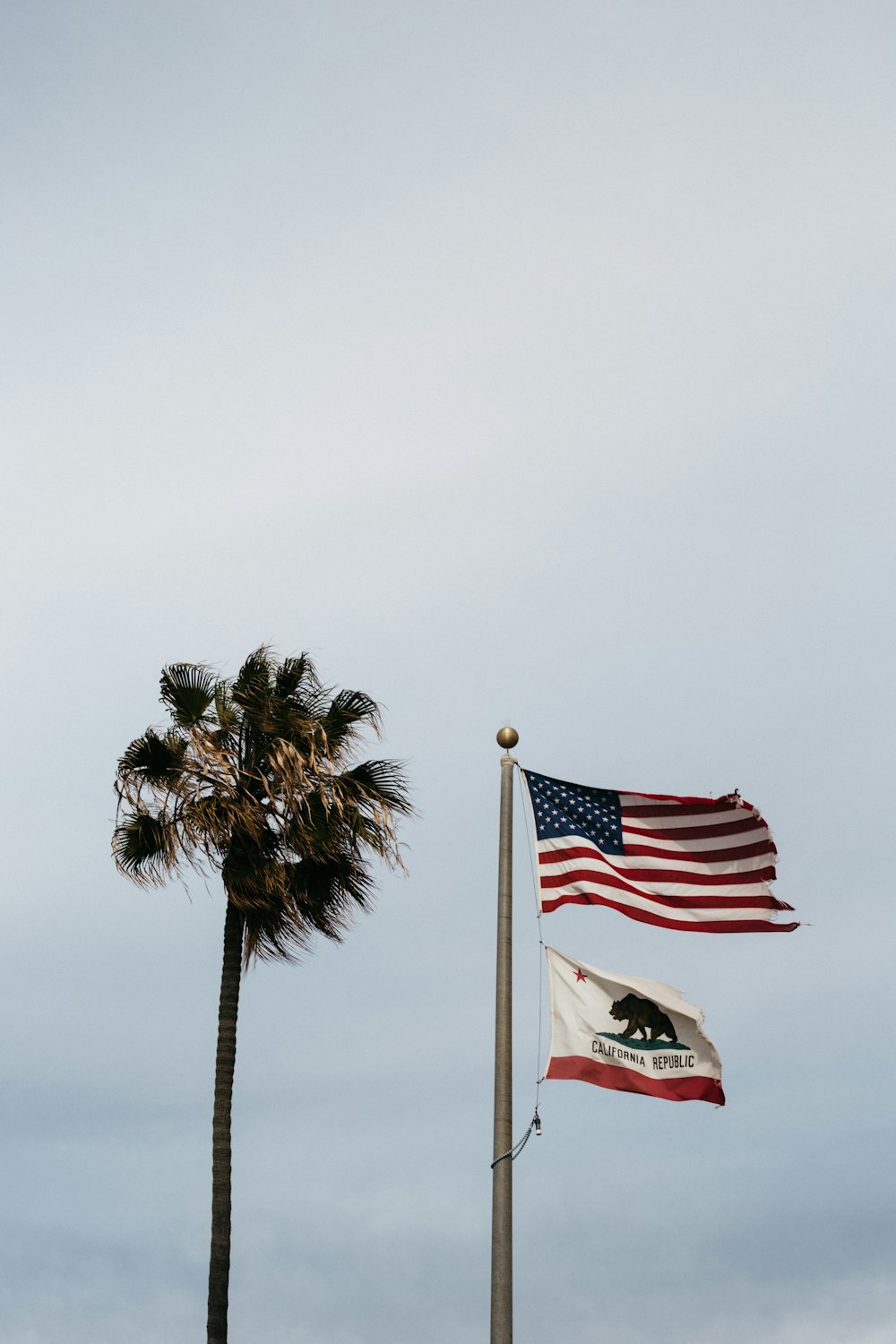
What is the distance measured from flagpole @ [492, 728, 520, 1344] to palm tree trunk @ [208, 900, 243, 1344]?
9.44 meters

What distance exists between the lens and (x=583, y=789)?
48.8ft

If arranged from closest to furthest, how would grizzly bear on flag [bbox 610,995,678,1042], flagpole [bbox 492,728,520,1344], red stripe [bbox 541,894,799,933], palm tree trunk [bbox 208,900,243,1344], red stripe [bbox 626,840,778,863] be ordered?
flagpole [bbox 492,728,520,1344]
grizzly bear on flag [bbox 610,995,678,1042]
red stripe [bbox 541,894,799,933]
red stripe [bbox 626,840,778,863]
palm tree trunk [bbox 208,900,243,1344]

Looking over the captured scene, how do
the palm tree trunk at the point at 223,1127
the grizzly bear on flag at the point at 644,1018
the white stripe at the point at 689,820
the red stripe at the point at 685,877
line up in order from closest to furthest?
the grizzly bear on flag at the point at 644,1018 → the red stripe at the point at 685,877 → the white stripe at the point at 689,820 → the palm tree trunk at the point at 223,1127

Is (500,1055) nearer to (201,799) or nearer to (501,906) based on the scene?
(501,906)

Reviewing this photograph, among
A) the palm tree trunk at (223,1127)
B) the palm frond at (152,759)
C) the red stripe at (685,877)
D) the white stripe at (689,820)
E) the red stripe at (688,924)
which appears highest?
the palm frond at (152,759)

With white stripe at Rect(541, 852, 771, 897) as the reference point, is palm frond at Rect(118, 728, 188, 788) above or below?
above

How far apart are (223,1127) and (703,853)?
8.84 metres

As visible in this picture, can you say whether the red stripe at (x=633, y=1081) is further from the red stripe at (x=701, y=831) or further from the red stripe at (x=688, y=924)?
the red stripe at (x=701, y=831)

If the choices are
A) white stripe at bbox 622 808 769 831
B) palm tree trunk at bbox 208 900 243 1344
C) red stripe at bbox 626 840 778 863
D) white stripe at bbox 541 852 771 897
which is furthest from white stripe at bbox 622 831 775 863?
palm tree trunk at bbox 208 900 243 1344

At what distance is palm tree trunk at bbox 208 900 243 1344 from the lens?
62.3 feet

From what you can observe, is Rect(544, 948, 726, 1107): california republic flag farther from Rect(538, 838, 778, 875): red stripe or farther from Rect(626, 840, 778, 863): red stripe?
Rect(626, 840, 778, 863): red stripe

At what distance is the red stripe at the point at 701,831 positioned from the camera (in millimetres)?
15164

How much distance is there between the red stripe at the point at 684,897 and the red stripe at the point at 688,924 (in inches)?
1.5

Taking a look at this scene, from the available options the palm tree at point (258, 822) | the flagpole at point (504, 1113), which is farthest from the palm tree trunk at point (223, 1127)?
the flagpole at point (504, 1113)
